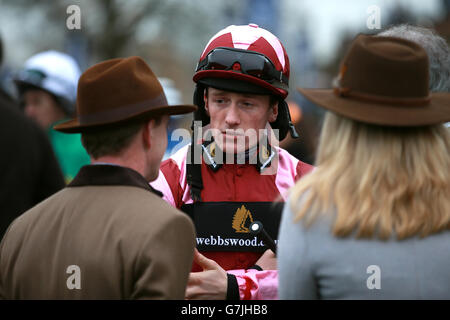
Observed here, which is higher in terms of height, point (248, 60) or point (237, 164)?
point (248, 60)

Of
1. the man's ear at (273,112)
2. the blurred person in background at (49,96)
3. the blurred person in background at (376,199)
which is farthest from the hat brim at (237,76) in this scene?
the blurred person in background at (49,96)

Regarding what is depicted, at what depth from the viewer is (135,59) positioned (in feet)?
8.49

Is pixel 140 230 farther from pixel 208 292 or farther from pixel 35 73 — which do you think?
pixel 35 73

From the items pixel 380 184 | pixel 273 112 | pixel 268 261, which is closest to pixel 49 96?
pixel 273 112

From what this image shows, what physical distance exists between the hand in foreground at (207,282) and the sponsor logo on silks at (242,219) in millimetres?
287

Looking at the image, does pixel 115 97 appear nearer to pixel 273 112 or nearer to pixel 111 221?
pixel 111 221

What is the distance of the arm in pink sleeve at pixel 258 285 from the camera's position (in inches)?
119

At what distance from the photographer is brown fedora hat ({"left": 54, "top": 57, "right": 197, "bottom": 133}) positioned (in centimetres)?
247

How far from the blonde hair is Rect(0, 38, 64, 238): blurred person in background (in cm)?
253

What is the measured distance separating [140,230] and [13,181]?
2.18 m

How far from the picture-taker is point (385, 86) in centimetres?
229

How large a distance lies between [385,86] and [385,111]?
0.11m
